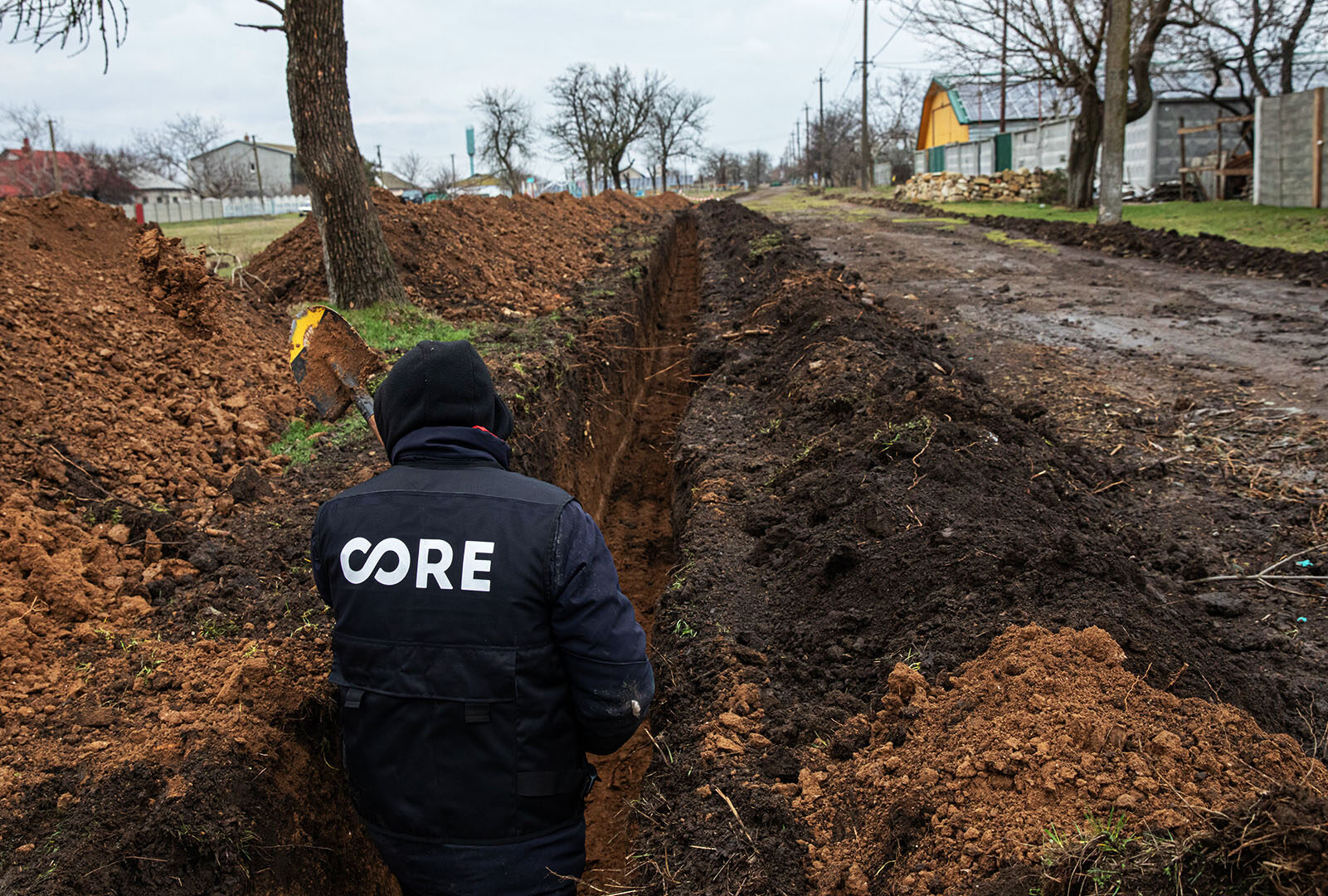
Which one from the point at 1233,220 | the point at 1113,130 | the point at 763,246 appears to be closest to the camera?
the point at 763,246

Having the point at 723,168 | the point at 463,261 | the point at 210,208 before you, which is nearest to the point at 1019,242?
the point at 463,261

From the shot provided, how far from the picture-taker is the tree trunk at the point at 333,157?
8.77m

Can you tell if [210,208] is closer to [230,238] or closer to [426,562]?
[230,238]

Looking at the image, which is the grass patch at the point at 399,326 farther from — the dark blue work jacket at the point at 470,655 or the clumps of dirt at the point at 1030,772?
the clumps of dirt at the point at 1030,772

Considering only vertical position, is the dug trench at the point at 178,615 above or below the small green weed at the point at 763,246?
below

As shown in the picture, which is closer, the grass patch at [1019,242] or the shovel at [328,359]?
the shovel at [328,359]

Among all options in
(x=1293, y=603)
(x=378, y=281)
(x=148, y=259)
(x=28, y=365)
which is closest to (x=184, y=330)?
(x=148, y=259)

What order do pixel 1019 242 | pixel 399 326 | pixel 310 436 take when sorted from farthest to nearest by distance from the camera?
pixel 1019 242, pixel 399 326, pixel 310 436

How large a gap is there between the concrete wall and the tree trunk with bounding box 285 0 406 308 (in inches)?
734

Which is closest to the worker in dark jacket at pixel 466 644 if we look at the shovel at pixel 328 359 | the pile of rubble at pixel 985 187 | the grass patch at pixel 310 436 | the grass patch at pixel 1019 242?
the shovel at pixel 328 359

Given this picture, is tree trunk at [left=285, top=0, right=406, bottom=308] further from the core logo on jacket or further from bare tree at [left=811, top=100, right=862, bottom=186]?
bare tree at [left=811, top=100, right=862, bottom=186]

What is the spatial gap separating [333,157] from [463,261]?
9.96ft

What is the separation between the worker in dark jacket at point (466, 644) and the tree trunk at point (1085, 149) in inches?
1057

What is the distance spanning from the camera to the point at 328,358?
13.6 feet
